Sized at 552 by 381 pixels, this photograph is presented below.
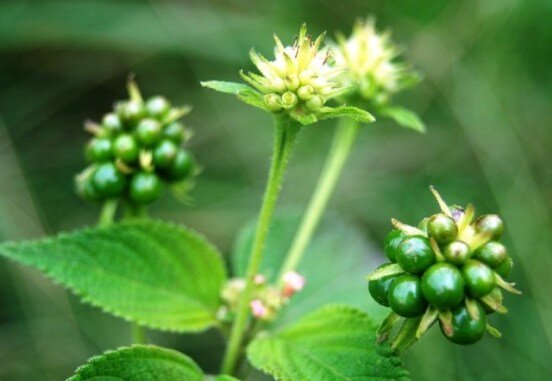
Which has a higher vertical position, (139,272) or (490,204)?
(490,204)

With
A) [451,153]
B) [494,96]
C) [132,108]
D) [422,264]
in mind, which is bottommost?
[422,264]

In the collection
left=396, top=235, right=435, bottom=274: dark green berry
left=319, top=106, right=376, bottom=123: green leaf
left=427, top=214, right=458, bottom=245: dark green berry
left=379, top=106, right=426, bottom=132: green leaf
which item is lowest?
left=396, top=235, right=435, bottom=274: dark green berry

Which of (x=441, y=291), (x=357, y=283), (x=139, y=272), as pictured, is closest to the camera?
(x=441, y=291)

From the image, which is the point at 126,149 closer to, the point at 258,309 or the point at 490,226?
the point at 258,309

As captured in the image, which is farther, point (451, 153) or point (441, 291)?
point (451, 153)

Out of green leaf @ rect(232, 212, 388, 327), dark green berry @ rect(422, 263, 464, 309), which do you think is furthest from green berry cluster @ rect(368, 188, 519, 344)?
green leaf @ rect(232, 212, 388, 327)

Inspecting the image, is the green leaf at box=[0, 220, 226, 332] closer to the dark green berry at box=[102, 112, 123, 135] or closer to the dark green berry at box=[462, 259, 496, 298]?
the dark green berry at box=[102, 112, 123, 135]

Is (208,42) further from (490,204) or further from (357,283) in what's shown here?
(357,283)

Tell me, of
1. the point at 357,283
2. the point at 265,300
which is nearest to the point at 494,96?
the point at 357,283

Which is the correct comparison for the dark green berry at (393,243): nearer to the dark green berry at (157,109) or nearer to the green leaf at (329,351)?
the green leaf at (329,351)
